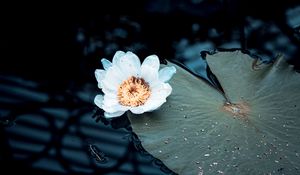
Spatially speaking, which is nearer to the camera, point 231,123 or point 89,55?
point 231,123

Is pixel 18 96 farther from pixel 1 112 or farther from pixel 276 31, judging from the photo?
pixel 276 31

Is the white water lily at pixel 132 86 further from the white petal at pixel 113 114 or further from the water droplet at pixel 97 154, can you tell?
the water droplet at pixel 97 154

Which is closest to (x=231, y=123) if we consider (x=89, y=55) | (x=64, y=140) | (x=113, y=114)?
(x=113, y=114)

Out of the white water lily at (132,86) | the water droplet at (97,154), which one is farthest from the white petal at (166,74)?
the water droplet at (97,154)

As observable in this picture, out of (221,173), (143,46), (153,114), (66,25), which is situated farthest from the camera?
(66,25)

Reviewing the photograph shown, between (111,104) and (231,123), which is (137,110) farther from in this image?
(231,123)

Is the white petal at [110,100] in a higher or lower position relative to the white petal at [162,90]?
lower

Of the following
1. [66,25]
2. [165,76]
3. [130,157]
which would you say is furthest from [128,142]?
[66,25]
